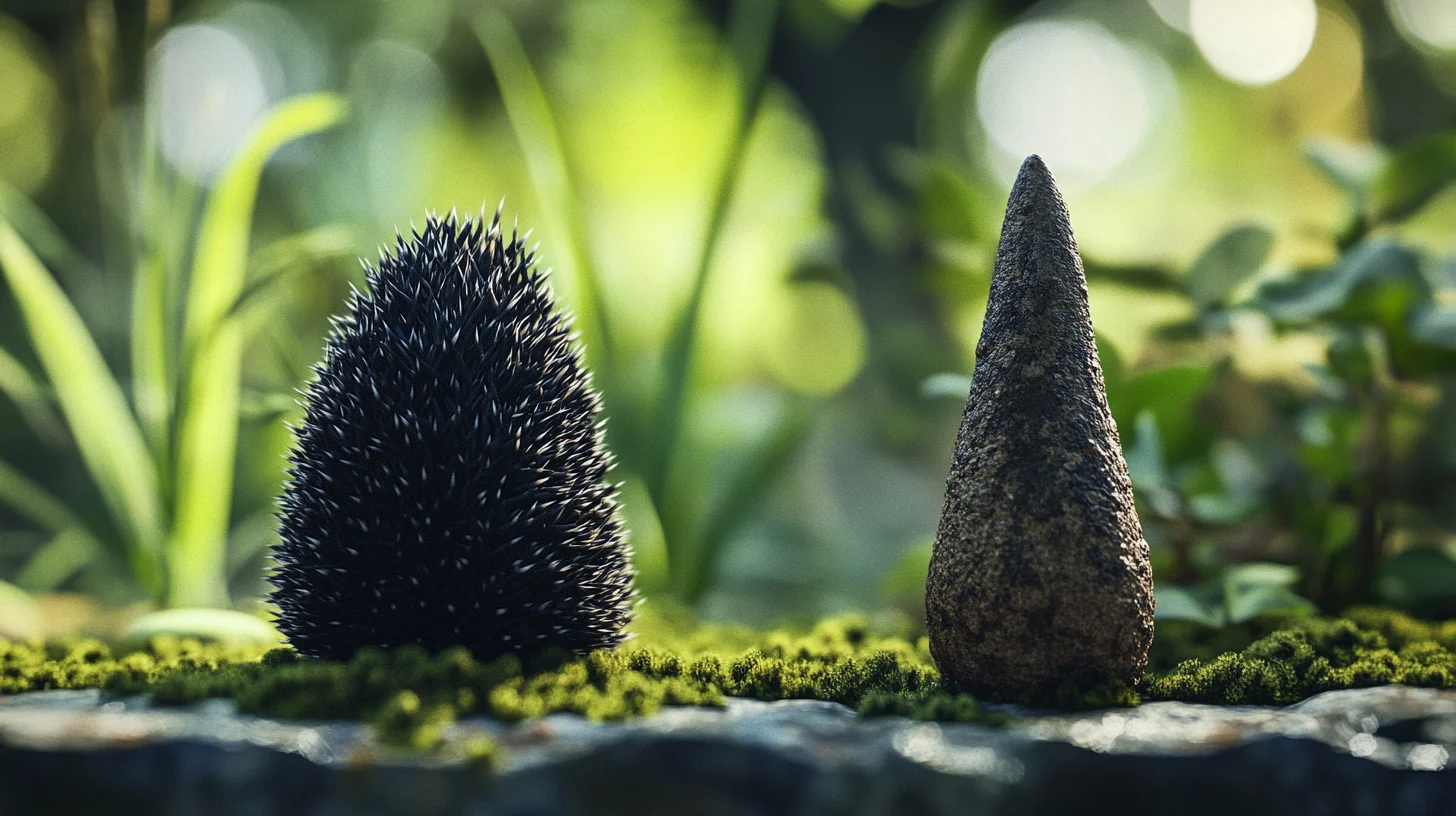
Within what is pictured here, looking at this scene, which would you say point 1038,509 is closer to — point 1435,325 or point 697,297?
point 1435,325

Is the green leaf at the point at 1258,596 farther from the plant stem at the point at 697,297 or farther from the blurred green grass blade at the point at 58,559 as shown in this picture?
the blurred green grass blade at the point at 58,559

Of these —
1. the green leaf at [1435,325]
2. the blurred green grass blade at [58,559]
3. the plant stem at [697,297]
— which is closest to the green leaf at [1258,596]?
Result: the green leaf at [1435,325]

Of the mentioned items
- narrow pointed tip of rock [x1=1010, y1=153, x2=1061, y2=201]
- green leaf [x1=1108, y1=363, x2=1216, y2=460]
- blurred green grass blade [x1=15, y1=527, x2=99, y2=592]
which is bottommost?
green leaf [x1=1108, y1=363, x2=1216, y2=460]

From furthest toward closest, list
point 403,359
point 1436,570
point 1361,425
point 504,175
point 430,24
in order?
1. point 504,175
2. point 430,24
3. point 1361,425
4. point 1436,570
5. point 403,359

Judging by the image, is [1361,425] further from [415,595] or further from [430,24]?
[430,24]

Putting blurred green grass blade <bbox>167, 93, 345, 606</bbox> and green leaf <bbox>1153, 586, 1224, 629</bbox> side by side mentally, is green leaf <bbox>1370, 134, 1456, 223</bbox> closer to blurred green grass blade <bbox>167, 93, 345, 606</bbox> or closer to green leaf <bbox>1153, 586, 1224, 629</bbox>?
green leaf <bbox>1153, 586, 1224, 629</bbox>

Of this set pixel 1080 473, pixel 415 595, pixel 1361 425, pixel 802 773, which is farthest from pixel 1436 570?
pixel 415 595

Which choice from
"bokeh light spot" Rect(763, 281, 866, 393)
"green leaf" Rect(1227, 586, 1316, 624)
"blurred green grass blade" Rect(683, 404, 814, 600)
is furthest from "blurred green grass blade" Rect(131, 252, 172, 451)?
"bokeh light spot" Rect(763, 281, 866, 393)
